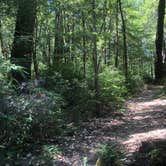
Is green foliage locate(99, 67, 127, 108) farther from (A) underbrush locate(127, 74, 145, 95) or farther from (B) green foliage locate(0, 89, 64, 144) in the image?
(A) underbrush locate(127, 74, 145, 95)

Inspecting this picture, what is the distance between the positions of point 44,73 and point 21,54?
1.10m

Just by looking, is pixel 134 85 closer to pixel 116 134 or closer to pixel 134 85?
pixel 134 85

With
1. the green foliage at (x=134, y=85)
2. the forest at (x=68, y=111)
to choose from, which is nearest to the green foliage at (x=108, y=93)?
the forest at (x=68, y=111)

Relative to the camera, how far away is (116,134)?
24.4 ft

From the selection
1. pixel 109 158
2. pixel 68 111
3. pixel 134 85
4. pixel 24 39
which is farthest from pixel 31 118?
pixel 134 85

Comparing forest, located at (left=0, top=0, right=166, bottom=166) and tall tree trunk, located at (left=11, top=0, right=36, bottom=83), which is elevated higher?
tall tree trunk, located at (left=11, top=0, right=36, bottom=83)

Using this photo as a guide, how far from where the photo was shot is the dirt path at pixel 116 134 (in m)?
6.11

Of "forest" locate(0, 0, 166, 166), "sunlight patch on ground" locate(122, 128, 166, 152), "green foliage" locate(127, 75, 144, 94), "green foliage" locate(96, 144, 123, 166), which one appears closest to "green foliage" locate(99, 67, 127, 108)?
"forest" locate(0, 0, 166, 166)

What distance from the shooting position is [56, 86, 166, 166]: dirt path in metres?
6.11

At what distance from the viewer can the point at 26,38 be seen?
8.74 m

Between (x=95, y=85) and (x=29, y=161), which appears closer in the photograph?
(x=29, y=161)

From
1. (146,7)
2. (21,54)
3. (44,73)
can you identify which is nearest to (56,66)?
(44,73)

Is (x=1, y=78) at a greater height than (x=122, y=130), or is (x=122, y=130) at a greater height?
(x=1, y=78)

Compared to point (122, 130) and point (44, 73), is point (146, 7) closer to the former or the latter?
point (44, 73)
